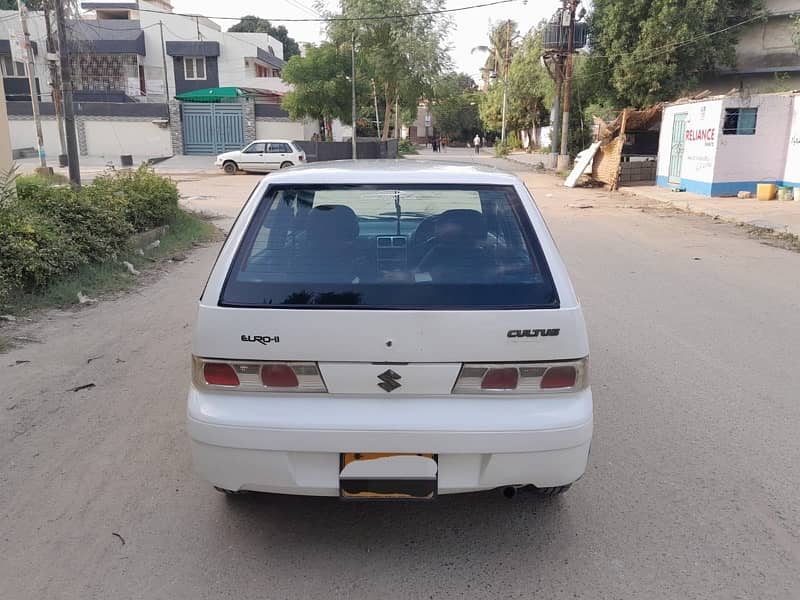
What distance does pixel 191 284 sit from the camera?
8.40m

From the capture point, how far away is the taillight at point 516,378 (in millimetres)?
2705

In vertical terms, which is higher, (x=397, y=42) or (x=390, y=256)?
(x=397, y=42)

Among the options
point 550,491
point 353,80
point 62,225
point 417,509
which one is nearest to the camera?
point 550,491

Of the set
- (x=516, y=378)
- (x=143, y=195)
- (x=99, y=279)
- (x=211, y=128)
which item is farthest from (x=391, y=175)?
(x=211, y=128)

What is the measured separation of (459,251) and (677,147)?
19.4 metres

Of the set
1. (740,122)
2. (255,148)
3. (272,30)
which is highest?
(272,30)

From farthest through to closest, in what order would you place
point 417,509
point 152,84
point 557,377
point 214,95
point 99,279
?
1. point 152,84
2. point 214,95
3. point 99,279
4. point 417,509
5. point 557,377

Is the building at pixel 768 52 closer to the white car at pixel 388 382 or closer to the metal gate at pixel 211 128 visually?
the metal gate at pixel 211 128

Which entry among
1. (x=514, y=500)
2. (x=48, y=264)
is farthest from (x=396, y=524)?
(x=48, y=264)

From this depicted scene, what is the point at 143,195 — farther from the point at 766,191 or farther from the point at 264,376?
the point at 766,191

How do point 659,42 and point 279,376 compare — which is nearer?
point 279,376

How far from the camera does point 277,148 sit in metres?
27.6

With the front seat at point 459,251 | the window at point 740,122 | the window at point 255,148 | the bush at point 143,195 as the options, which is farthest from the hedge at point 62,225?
the window at point 255,148

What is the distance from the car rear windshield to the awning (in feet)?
104
